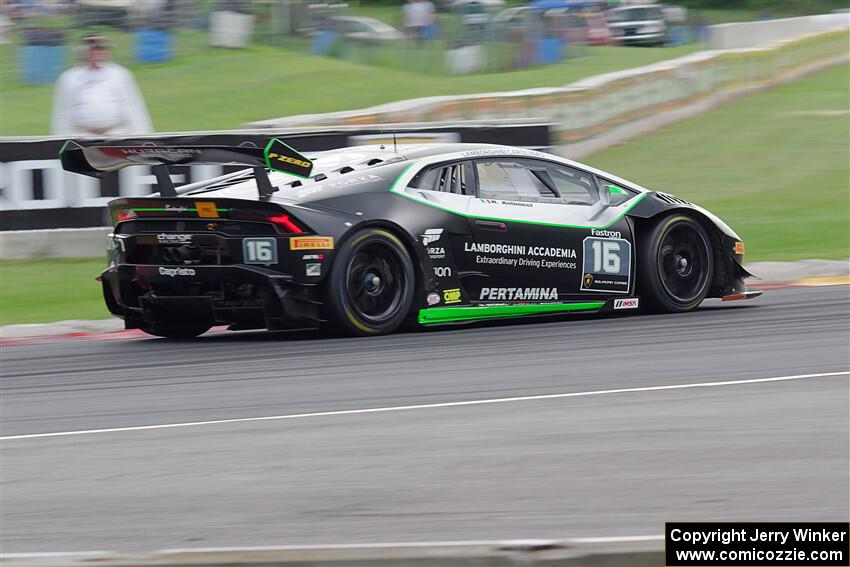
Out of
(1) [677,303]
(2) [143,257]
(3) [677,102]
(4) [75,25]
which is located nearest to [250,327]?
(2) [143,257]

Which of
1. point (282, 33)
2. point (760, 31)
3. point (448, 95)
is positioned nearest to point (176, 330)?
point (448, 95)

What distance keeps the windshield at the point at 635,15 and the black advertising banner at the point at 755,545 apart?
124 feet

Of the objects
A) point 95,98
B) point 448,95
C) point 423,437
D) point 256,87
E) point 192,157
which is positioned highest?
point 256,87

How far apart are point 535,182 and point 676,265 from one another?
1226 millimetres

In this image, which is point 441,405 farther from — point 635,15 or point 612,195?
point 635,15

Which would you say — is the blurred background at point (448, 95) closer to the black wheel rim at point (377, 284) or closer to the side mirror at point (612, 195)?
the black wheel rim at point (377, 284)

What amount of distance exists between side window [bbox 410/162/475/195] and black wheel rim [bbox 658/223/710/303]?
1547mm

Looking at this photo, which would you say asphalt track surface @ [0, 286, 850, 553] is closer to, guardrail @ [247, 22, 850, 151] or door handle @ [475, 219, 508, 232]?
door handle @ [475, 219, 508, 232]

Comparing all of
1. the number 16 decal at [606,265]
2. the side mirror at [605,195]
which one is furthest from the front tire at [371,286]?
the side mirror at [605,195]

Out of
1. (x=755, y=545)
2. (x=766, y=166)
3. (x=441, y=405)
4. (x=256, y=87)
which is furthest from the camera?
(x=256, y=87)

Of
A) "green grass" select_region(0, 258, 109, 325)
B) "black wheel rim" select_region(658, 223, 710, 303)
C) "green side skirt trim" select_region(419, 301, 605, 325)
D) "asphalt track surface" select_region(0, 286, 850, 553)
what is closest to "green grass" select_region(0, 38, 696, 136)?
"green grass" select_region(0, 258, 109, 325)

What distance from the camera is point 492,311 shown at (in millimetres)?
9203

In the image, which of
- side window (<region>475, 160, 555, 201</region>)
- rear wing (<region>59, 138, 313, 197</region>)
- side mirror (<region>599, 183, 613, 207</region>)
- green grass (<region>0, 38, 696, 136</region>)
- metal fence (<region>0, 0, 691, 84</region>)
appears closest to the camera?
rear wing (<region>59, 138, 313, 197</region>)

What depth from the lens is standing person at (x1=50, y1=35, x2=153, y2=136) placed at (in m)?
13.5
